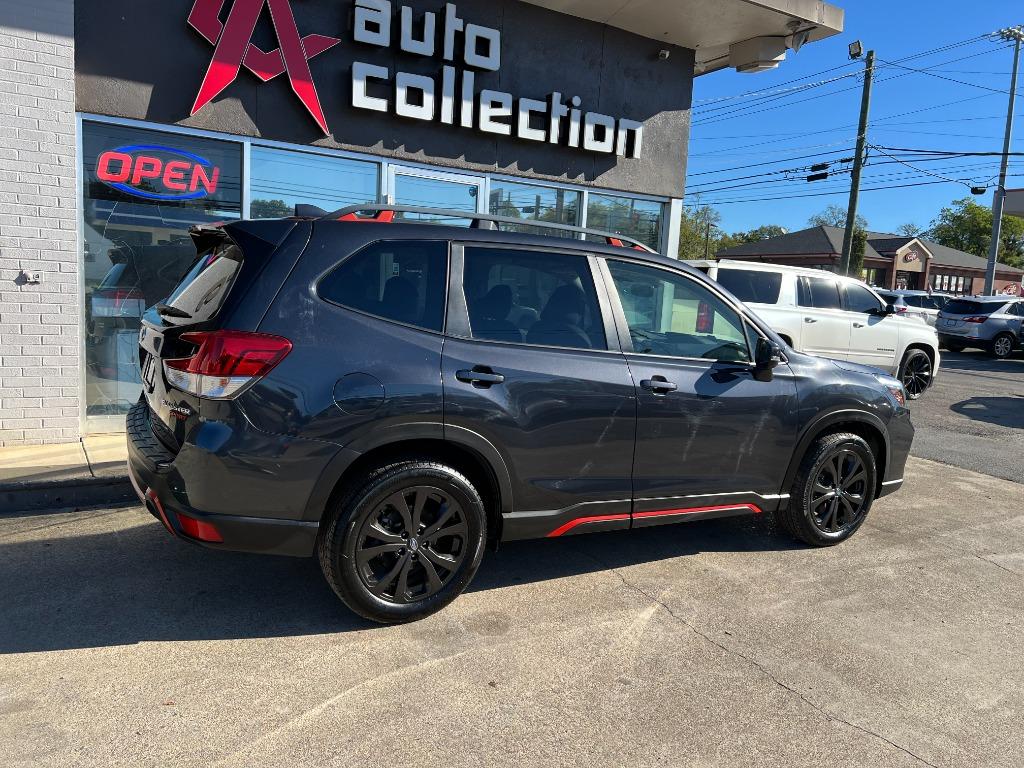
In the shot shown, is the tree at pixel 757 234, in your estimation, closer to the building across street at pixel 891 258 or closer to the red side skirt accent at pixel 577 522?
the building across street at pixel 891 258

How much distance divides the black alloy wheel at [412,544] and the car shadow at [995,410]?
9.03 metres

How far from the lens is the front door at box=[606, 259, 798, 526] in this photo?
4082 millimetres

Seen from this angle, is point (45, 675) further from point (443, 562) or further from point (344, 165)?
point (344, 165)

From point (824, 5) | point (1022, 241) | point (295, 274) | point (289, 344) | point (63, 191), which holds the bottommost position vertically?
point (289, 344)

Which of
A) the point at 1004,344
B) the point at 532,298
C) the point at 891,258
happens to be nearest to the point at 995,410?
the point at 532,298

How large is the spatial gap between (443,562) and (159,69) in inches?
212

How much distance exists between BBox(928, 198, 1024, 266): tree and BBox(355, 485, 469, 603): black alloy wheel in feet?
282

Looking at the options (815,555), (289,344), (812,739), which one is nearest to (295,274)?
(289,344)

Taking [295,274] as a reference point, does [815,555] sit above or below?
below

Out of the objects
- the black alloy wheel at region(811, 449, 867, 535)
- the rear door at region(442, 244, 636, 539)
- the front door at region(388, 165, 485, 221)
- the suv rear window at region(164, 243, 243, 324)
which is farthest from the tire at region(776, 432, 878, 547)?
the front door at region(388, 165, 485, 221)

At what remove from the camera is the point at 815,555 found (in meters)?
4.77

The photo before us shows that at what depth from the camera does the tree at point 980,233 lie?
75375 millimetres

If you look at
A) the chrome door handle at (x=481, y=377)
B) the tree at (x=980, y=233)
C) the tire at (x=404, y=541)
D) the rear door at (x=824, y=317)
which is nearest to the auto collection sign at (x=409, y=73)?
the rear door at (x=824, y=317)

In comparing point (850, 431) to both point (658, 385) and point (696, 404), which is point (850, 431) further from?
point (658, 385)
